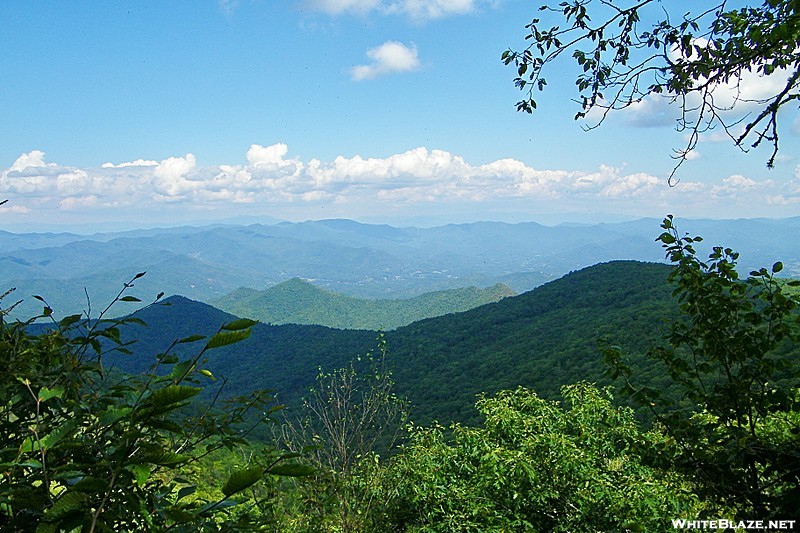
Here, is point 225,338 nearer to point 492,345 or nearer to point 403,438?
point 403,438

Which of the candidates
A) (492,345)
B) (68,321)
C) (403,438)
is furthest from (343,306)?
(68,321)

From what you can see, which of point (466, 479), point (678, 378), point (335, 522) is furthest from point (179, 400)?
point (466, 479)

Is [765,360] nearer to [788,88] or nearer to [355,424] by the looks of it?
[788,88]

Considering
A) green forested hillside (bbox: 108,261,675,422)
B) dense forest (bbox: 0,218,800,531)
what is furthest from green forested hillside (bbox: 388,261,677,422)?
dense forest (bbox: 0,218,800,531)

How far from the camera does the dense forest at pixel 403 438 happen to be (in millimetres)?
1149

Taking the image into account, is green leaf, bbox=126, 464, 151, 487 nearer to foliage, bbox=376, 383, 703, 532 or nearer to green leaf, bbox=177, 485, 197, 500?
green leaf, bbox=177, 485, 197, 500

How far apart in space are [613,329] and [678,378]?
38896 millimetres

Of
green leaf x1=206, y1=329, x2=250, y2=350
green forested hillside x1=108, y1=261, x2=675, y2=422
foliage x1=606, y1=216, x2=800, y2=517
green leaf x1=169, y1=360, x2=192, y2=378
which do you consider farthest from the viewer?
green forested hillside x1=108, y1=261, x2=675, y2=422

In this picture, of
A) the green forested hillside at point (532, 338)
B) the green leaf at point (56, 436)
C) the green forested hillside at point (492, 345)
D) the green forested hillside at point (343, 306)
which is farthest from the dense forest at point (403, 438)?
the green forested hillside at point (343, 306)

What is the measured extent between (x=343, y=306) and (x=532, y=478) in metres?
143

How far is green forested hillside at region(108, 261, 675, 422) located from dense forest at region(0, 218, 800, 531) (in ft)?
56.1

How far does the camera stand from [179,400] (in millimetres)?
995

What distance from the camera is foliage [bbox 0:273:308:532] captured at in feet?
3.26

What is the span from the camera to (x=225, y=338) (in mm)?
1098
